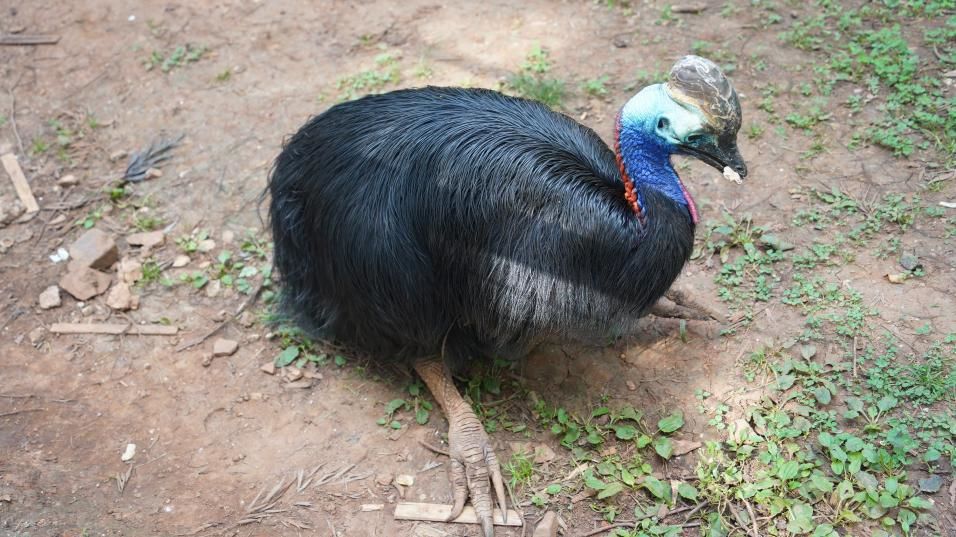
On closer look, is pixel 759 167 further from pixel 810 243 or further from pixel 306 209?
pixel 306 209

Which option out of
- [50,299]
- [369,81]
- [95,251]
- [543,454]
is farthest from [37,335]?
[543,454]

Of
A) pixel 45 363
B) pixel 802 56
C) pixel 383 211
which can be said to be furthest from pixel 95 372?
pixel 802 56

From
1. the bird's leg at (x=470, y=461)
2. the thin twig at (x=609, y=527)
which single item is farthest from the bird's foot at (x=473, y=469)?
the thin twig at (x=609, y=527)

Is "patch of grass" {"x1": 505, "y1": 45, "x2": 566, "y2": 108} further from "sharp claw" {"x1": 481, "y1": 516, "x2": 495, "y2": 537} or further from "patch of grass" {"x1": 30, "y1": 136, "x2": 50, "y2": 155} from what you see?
"patch of grass" {"x1": 30, "y1": 136, "x2": 50, "y2": 155}

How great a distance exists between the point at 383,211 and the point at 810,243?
6.04ft

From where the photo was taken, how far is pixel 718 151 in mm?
2619

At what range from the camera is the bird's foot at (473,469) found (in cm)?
289

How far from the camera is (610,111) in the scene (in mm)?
4289

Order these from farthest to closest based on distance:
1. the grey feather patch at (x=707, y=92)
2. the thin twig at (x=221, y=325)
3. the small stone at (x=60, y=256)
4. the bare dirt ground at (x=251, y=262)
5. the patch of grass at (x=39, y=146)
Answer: the patch of grass at (x=39, y=146)
the small stone at (x=60, y=256)
the thin twig at (x=221, y=325)
the bare dirt ground at (x=251, y=262)
the grey feather patch at (x=707, y=92)

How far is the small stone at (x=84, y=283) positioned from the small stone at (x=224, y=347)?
69 centimetres

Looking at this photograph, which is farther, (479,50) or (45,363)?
(479,50)

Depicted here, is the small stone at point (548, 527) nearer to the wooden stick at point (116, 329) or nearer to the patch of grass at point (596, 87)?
the wooden stick at point (116, 329)

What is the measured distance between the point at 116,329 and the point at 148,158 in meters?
1.16

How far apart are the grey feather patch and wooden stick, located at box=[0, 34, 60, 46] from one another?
4283 mm
